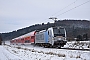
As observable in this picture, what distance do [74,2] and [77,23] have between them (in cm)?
10156

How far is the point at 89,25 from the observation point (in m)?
108

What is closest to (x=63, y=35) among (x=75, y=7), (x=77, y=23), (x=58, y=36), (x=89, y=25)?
(x=58, y=36)

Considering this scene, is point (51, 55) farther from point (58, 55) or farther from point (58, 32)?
point (58, 32)

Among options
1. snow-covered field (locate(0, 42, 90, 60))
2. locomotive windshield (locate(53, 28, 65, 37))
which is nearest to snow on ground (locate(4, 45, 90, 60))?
snow-covered field (locate(0, 42, 90, 60))

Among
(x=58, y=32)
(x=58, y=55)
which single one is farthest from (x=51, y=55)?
(x=58, y=32)

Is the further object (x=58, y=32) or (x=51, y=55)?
(x=58, y=32)

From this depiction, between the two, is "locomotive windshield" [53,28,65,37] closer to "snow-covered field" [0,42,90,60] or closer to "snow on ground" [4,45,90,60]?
"snow-covered field" [0,42,90,60]

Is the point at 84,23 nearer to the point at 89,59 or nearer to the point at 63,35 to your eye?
the point at 63,35

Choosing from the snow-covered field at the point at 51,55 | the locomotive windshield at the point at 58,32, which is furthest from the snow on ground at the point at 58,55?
the locomotive windshield at the point at 58,32

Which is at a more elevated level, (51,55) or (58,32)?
(58,32)

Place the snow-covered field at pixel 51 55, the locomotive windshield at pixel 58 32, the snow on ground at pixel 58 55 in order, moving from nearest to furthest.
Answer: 1. the snow on ground at pixel 58 55
2. the snow-covered field at pixel 51 55
3. the locomotive windshield at pixel 58 32

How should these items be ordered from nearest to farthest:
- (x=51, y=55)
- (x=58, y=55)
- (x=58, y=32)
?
(x=58, y=55) → (x=51, y=55) → (x=58, y=32)

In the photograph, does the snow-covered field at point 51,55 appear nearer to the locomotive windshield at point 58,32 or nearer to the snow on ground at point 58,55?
the snow on ground at point 58,55

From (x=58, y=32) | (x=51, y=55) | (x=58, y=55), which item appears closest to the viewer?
(x=58, y=55)
